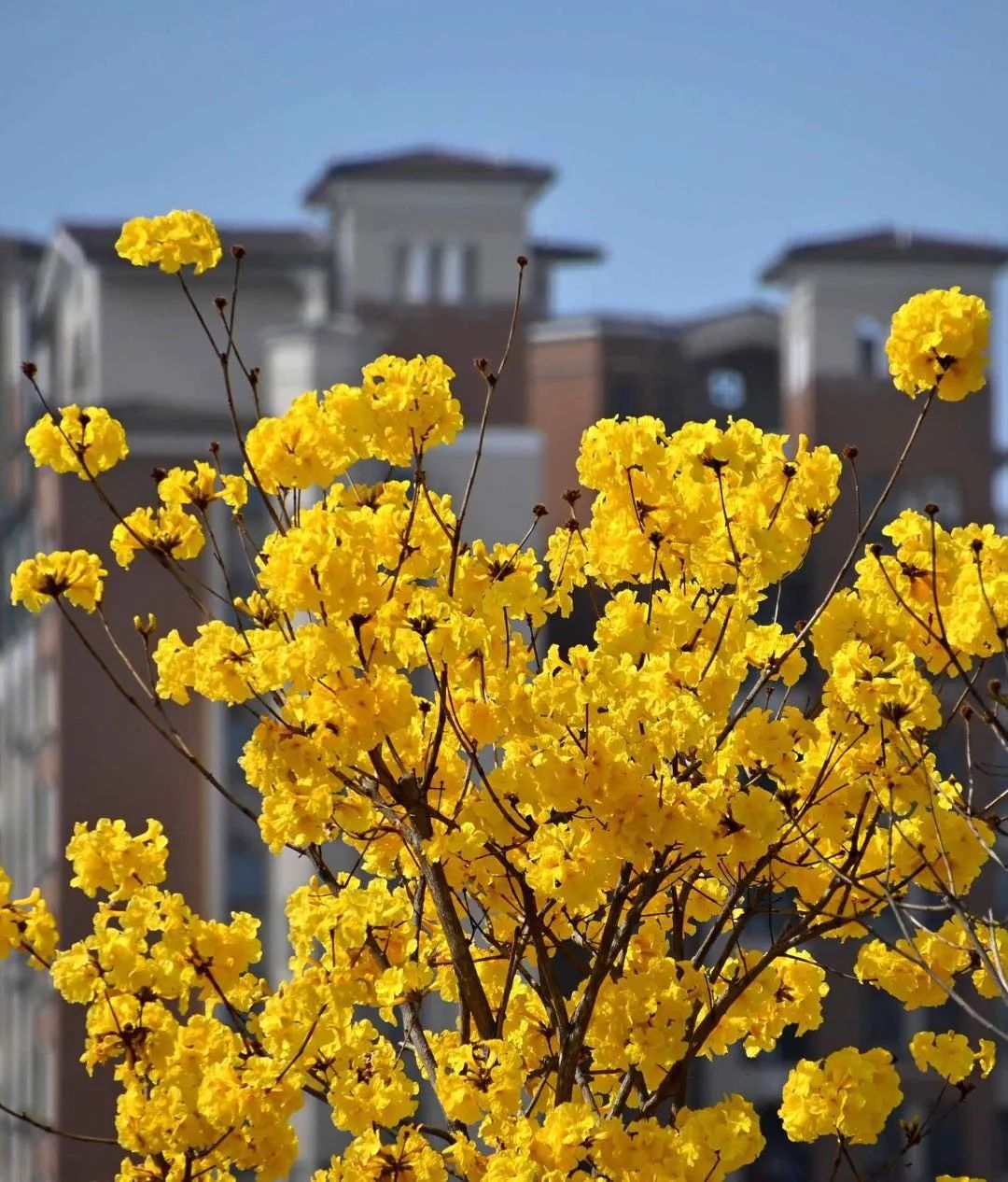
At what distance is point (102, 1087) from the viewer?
22.7 meters

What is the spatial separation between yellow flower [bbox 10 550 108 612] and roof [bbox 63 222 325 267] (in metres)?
21.8

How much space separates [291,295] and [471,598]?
76.3 feet

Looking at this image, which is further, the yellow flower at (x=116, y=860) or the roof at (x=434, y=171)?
the roof at (x=434, y=171)

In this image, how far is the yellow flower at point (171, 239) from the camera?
335 cm

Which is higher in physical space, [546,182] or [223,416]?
[546,182]

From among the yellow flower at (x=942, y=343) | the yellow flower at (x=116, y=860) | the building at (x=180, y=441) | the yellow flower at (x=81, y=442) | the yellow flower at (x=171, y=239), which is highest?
the yellow flower at (x=171, y=239)

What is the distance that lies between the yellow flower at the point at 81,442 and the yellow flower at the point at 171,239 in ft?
0.85

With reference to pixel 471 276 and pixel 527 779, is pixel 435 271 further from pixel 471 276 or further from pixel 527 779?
pixel 527 779

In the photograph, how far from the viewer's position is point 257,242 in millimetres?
26031

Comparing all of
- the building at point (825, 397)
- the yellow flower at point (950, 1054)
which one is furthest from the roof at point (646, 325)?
the yellow flower at point (950, 1054)

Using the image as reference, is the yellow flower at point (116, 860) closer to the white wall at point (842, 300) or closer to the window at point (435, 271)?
the window at point (435, 271)

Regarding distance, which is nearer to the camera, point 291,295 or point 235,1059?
point 235,1059

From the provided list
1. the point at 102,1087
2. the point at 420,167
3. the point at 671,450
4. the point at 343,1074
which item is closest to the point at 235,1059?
the point at 343,1074

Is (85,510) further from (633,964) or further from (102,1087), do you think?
(633,964)
